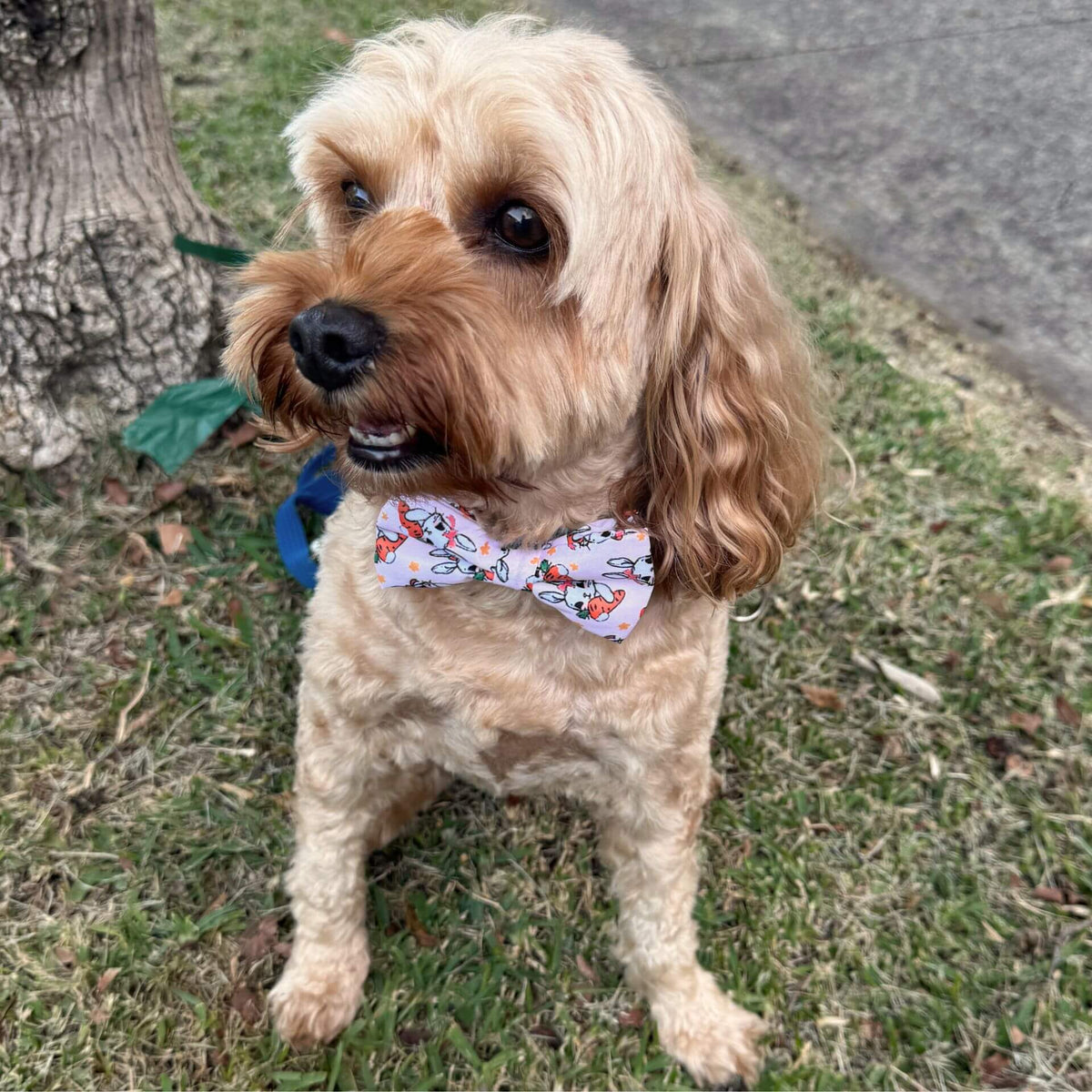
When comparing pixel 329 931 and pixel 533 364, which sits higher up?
pixel 533 364

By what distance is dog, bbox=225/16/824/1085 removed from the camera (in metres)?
1.57

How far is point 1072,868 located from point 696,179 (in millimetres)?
2403

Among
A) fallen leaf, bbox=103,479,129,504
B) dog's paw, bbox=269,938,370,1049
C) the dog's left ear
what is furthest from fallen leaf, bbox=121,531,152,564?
the dog's left ear

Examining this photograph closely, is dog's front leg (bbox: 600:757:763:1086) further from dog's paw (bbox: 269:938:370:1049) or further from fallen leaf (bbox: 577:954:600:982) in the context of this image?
dog's paw (bbox: 269:938:370:1049)

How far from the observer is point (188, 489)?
3170mm

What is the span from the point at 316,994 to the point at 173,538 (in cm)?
158

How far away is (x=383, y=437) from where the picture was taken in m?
1.64

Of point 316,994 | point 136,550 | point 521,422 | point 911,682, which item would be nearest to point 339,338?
point 521,422

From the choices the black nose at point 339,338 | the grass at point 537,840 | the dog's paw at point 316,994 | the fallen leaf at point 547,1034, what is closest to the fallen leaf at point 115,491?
the grass at point 537,840

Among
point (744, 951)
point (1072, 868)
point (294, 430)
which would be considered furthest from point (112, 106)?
point (1072, 868)

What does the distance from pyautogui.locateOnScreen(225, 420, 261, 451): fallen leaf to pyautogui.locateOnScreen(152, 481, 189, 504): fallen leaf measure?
236 mm

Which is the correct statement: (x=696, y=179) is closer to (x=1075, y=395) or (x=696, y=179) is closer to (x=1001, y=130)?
(x=1075, y=395)

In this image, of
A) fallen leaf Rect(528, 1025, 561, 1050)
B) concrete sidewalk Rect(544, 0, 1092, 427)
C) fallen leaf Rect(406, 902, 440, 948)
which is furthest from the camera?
concrete sidewalk Rect(544, 0, 1092, 427)

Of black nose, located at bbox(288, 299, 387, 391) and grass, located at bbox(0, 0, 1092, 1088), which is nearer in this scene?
black nose, located at bbox(288, 299, 387, 391)
